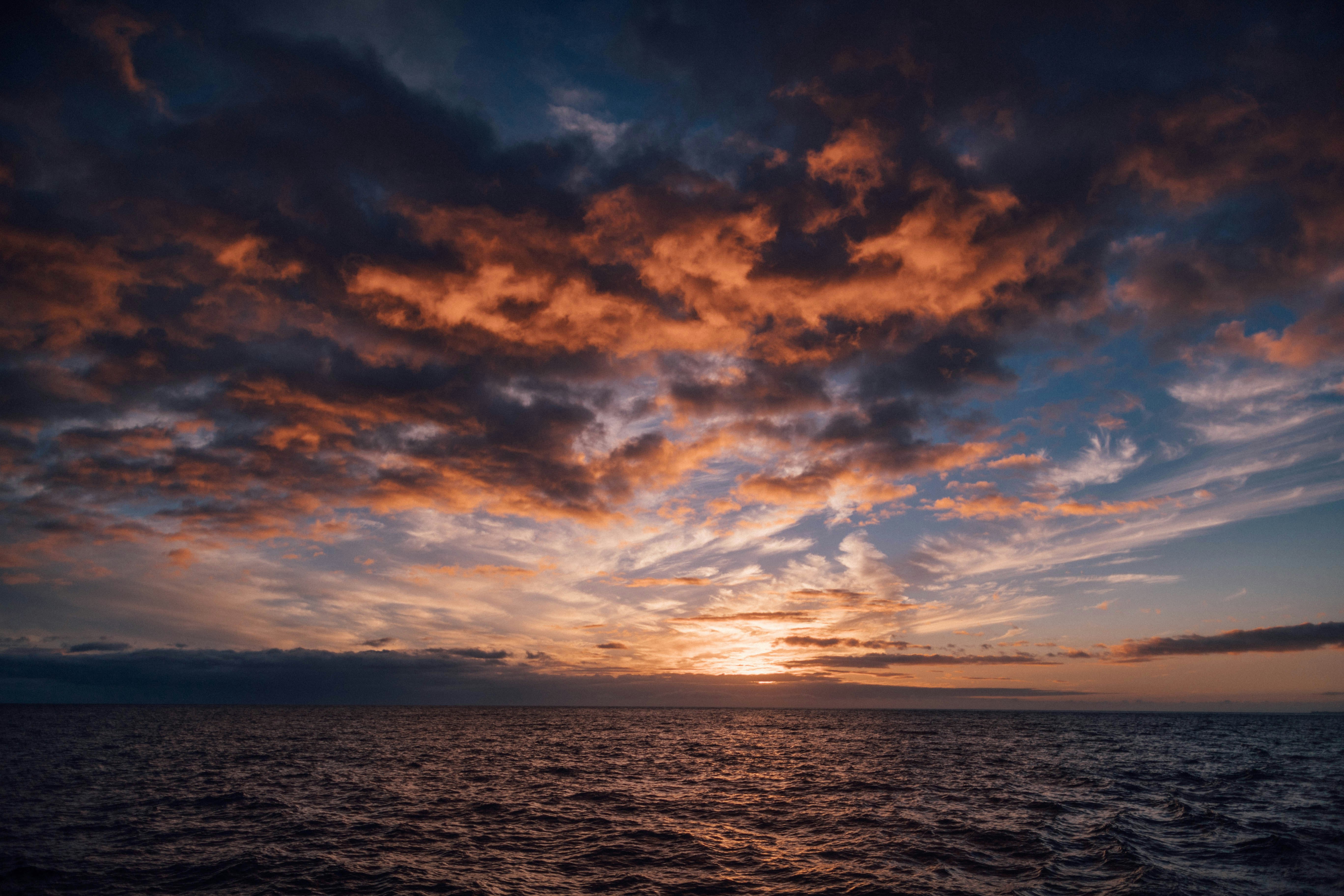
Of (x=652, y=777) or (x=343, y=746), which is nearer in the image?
(x=652, y=777)

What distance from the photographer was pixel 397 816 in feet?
96.6

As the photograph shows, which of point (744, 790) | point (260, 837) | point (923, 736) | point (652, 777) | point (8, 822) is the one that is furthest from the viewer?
point (923, 736)

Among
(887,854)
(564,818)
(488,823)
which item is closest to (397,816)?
(488,823)

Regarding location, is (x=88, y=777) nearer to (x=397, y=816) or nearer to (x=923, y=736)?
(x=397, y=816)

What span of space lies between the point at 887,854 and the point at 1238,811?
82.2 ft

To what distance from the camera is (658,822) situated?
2888cm

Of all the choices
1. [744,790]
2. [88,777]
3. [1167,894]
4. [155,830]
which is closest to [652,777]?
[744,790]

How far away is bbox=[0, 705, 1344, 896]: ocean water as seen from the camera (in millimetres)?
20031

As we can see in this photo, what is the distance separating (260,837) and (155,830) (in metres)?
5.61

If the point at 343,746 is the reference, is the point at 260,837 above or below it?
above

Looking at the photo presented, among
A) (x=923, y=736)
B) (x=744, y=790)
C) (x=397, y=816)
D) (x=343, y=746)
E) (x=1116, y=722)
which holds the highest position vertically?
(x=397, y=816)

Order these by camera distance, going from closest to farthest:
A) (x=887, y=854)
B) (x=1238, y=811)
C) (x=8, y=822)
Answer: (x=887, y=854) < (x=8, y=822) < (x=1238, y=811)

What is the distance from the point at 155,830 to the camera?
2611cm

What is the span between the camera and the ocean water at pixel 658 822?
789 inches
